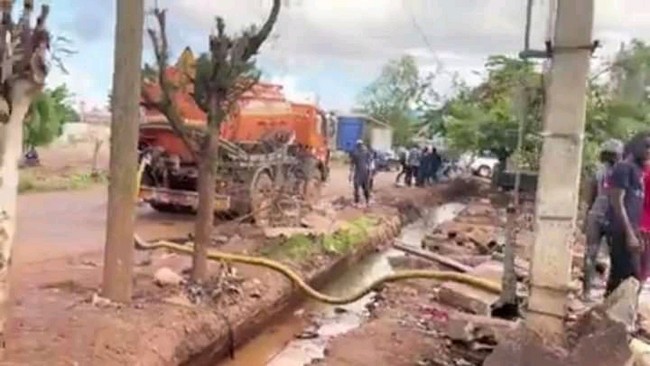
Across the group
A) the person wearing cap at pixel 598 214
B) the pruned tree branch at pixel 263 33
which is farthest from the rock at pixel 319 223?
the person wearing cap at pixel 598 214

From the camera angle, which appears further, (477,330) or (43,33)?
(477,330)

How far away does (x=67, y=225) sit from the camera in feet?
61.9

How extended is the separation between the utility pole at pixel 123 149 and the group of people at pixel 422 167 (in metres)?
27.4

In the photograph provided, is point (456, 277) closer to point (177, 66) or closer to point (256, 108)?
point (177, 66)

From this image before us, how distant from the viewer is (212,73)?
11273 mm

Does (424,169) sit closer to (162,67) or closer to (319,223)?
(319,223)

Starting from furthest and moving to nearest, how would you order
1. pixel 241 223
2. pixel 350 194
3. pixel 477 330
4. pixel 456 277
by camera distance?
1. pixel 350 194
2. pixel 241 223
3. pixel 456 277
4. pixel 477 330

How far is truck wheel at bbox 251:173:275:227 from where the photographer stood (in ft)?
63.8

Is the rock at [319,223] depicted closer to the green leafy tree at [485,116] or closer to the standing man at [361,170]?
the standing man at [361,170]

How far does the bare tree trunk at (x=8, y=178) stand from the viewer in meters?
7.13

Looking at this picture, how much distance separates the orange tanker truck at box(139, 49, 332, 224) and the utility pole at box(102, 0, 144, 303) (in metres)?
7.39

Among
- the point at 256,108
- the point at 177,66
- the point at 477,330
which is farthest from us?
the point at 256,108

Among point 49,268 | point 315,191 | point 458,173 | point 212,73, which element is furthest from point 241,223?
point 458,173

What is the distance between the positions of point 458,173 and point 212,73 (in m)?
33.5
